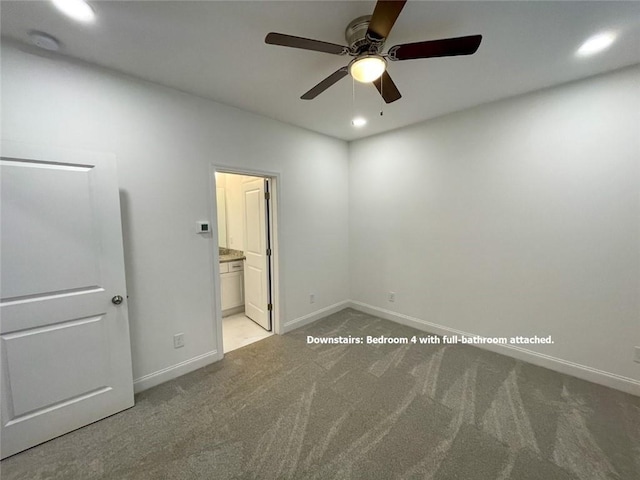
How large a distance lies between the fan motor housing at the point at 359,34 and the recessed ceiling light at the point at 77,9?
4.83ft

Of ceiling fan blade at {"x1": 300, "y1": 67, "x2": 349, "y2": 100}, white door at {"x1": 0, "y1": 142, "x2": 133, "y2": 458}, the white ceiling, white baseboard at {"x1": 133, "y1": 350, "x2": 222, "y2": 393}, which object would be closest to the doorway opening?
white baseboard at {"x1": 133, "y1": 350, "x2": 222, "y2": 393}

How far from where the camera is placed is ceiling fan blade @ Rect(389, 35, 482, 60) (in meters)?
1.36

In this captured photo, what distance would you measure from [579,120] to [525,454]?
269cm

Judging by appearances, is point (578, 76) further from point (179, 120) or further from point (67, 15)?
point (67, 15)

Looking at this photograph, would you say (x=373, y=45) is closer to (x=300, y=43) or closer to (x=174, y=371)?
(x=300, y=43)

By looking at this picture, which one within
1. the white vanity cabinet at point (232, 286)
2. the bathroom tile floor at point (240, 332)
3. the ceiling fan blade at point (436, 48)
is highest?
the ceiling fan blade at point (436, 48)

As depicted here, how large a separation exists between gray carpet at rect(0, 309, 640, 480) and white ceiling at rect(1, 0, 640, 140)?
8.74ft

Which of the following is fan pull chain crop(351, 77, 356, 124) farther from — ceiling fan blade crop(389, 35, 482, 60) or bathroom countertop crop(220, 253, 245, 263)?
bathroom countertop crop(220, 253, 245, 263)

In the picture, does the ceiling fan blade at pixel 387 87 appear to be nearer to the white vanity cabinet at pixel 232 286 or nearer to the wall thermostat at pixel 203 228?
the wall thermostat at pixel 203 228

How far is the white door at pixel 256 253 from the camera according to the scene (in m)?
3.40

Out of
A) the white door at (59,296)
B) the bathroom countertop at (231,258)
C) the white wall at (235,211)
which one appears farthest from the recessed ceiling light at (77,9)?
the bathroom countertop at (231,258)

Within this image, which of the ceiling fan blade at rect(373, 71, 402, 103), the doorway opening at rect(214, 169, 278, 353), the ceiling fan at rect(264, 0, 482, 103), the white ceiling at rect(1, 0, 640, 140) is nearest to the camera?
the ceiling fan at rect(264, 0, 482, 103)

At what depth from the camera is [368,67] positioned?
153cm

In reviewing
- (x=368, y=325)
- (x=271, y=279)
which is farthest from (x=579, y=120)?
(x=271, y=279)
